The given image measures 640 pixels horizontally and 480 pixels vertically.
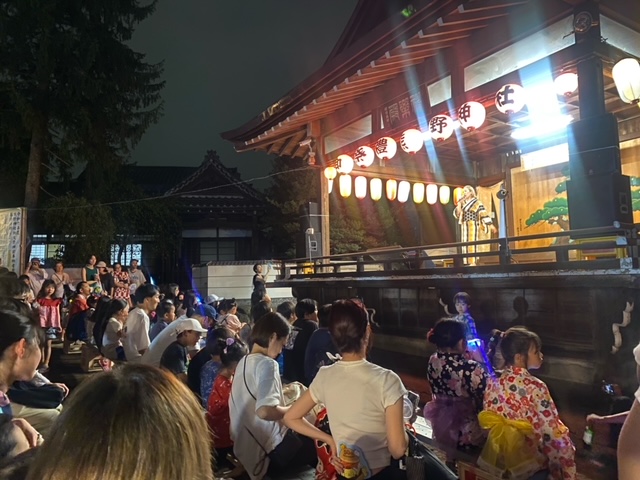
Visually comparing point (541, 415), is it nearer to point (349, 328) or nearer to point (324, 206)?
point (349, 328)

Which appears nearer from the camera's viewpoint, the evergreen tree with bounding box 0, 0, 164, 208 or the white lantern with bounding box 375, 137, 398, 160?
the white lantern with bounding box 375, 137, 398, 160

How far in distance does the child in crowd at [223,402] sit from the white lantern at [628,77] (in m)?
7.02

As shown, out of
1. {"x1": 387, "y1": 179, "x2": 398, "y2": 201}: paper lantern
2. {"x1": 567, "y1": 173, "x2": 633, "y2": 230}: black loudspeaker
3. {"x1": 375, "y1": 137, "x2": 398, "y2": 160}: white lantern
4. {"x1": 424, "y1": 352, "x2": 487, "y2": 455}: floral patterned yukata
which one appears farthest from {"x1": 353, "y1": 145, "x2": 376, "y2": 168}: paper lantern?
{"x1": 424, "y1": 352, "x2": 487, "y2": 455}: floral patterned yukata

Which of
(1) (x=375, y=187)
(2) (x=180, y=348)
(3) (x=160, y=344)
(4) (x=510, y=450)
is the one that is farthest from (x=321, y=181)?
(4) (x=510, y=450)

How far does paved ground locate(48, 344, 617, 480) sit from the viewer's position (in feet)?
13.9

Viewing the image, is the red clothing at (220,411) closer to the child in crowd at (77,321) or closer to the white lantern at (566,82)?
the child in crowd at (77,321)

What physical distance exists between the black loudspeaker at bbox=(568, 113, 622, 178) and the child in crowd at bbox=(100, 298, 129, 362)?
7514 mm

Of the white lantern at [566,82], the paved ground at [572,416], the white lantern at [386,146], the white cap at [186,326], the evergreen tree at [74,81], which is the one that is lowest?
the paved ground at [572,416]

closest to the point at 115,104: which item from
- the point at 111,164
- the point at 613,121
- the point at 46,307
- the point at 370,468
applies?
the point at 111,164

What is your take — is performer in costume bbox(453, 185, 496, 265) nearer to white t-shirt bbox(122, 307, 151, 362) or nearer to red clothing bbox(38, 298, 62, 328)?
white t-shirt bbox(122, 307, 151, 362)

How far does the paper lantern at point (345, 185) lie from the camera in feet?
43.7

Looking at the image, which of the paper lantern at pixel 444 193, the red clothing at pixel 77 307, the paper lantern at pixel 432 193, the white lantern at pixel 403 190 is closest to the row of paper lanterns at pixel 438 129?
the white lantern at pixel 403 190

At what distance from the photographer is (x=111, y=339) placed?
671 centimetres

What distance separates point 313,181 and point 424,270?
15573 mm
